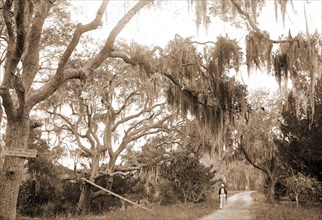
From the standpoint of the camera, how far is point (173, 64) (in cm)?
908

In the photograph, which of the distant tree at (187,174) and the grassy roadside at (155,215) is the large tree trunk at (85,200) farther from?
the distant tree at (187,174)

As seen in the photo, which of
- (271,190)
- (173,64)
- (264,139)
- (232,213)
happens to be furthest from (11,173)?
(271,190)

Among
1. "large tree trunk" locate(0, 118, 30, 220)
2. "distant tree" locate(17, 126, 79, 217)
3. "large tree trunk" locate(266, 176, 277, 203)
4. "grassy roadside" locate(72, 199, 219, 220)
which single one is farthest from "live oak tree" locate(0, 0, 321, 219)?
"large tree trunk" locate(266, 176, 277, 203)

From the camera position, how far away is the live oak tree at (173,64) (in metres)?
7.12

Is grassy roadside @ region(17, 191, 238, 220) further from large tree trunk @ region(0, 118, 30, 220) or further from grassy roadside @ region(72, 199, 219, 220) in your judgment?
large tree trunk @ region(0, 118, 30, 220)

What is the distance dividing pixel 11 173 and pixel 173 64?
16.0 feet

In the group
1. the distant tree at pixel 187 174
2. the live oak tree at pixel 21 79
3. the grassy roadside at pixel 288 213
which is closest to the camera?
the live oak tree at pixel 21 79

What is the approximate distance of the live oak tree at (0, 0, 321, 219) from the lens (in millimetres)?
7121

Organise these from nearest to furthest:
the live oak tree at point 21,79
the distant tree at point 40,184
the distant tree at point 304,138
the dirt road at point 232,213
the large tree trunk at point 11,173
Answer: the live oak tree at point 21,79 < the large tree trunk at point 11,173 < the dirt road at point 232,213 < the distant tree at point 304,138 < the distant tree at point 40,184

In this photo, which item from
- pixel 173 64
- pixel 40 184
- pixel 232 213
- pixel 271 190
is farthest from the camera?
pixel 271 190

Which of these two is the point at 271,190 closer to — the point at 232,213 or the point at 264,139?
the point at 264,139

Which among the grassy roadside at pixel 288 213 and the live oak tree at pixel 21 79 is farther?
the grassy roadside at pixel 288 213

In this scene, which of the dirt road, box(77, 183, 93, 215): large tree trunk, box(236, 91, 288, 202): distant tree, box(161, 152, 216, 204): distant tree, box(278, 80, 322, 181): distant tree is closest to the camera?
the dirt road

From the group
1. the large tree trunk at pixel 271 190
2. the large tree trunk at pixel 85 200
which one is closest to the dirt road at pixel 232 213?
the large tree trunk at pixel 271 190
